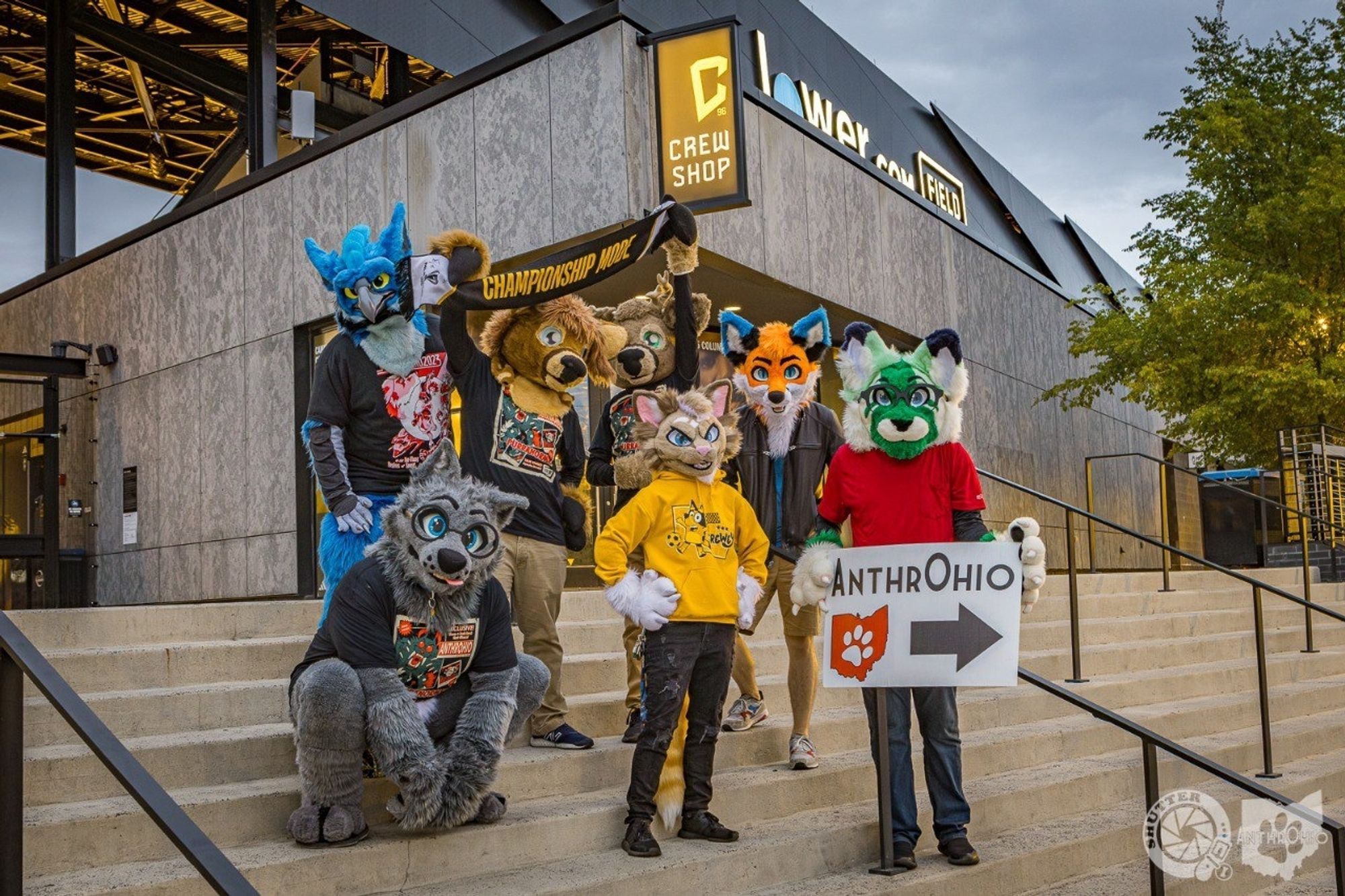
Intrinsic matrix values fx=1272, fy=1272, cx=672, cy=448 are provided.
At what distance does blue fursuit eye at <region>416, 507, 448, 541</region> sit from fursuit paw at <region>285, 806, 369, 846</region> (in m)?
0.94

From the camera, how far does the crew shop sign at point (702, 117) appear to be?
31.7 feet

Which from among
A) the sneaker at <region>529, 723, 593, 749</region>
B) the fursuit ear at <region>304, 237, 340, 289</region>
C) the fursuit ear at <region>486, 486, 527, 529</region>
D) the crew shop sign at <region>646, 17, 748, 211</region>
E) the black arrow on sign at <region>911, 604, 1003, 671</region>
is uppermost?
the crew shop sign at <region>646, 17, 748, 211</region>

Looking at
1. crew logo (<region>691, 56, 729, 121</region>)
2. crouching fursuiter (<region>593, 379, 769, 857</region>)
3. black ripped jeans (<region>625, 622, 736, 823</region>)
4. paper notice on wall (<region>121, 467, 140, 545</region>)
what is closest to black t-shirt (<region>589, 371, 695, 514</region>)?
crouching fursuiter (<region>593, 379, 769, 857</region>)

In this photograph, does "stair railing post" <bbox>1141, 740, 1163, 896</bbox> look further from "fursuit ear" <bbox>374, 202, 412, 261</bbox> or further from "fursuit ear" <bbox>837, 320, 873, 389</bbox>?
"fursuit ear" <bbox>374, 202, 412, 261</bbox>

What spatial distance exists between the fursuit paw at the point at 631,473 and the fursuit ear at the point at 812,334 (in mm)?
1047

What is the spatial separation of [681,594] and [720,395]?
3.12 ft

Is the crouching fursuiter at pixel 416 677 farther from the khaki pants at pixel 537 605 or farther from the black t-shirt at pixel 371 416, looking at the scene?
the khaki pants at pixel 537 605

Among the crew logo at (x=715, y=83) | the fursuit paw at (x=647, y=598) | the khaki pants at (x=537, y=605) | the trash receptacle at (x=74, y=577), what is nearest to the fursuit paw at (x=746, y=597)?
the fursuit paw at (x=647, y=598)

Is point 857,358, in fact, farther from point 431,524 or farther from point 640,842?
point 640,842

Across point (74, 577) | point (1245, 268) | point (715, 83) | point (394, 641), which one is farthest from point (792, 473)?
point (1245, 268)

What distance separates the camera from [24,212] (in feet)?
56.4

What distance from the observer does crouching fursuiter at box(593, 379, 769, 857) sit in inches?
190

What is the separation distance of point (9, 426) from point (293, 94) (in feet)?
20.8

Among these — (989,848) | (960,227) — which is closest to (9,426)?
(960,227)
